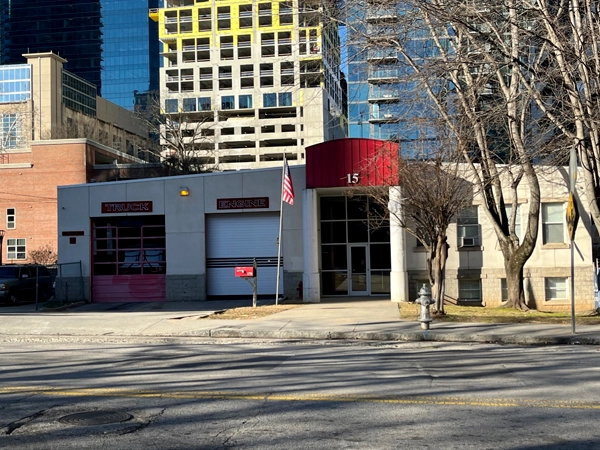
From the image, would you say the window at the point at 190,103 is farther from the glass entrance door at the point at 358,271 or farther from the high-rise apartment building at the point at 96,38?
the glass entrance door at the point at 358,271

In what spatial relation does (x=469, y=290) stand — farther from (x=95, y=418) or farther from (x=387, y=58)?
(x=95, y=418)

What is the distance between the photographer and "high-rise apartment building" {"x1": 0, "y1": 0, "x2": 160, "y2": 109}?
6324 inches

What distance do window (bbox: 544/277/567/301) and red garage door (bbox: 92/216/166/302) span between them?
Result: 48.1 feet

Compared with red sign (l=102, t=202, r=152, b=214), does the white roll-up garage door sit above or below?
below

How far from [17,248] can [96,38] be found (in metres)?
120

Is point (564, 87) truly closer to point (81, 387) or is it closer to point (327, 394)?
point (327, 394)

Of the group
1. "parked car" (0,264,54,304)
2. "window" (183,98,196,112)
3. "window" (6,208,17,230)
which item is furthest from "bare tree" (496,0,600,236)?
"window" (183,98,196,112)

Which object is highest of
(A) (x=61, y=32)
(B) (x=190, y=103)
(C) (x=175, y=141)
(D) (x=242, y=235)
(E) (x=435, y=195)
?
(A) (x=61, y=32)

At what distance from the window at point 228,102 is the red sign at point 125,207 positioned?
78100mm

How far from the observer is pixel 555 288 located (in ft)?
81.6

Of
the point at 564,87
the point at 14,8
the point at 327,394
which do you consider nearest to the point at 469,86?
the point at 564,87

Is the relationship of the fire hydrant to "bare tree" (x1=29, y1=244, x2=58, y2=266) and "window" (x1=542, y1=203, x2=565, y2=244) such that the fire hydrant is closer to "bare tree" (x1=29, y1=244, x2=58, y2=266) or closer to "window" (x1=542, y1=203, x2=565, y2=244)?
"window" (x1=542, y1=203, x2=565, y2=244)

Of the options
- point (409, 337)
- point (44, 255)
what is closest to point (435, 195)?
point (409, 337)

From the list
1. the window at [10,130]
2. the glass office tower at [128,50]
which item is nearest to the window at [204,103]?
the window at [10,130]
